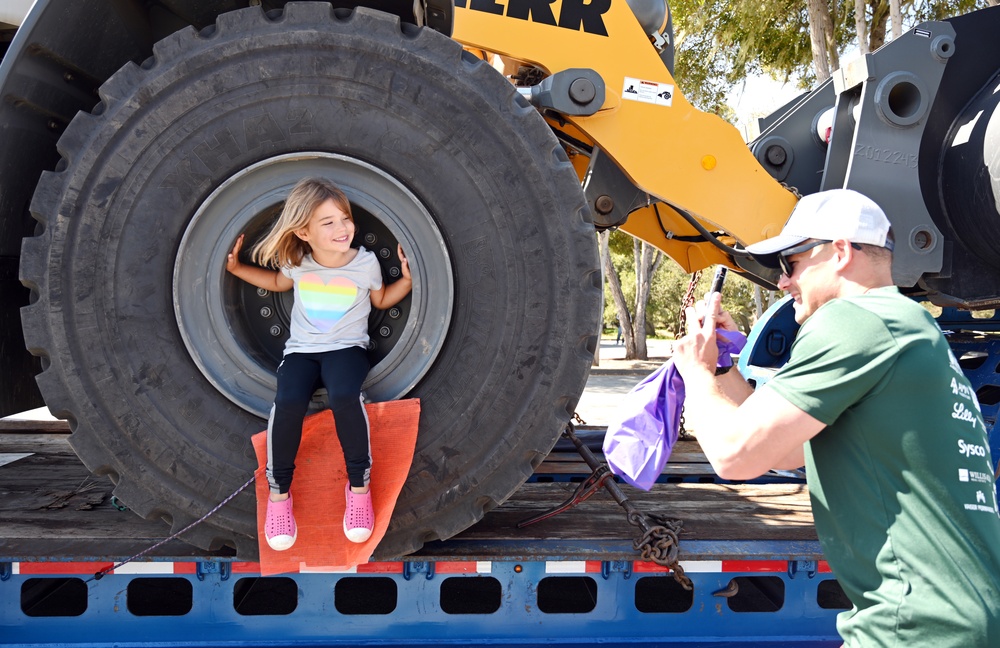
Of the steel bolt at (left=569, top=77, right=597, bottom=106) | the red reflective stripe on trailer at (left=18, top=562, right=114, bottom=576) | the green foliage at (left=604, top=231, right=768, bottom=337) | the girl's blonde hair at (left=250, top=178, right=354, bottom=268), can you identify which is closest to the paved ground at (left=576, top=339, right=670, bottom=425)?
the steel bolt at (left=569, top=77, right=597, bottom=106)

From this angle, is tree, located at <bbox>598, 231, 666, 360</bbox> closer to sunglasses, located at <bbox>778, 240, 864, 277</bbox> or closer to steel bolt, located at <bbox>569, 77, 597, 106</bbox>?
steel bolt, located at <bbox>569, 77, 597, 106</bbox>

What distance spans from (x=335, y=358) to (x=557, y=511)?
978 millimetres

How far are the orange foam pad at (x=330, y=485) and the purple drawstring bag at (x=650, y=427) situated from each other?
1.99 ft

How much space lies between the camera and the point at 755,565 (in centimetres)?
255

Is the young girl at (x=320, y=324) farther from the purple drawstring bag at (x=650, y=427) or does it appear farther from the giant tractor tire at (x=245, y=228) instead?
the purple drawstring bag at (x=650, y=427)

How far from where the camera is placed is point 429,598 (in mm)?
2430

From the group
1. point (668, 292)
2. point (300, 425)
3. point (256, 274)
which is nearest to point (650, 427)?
point (300, 425)

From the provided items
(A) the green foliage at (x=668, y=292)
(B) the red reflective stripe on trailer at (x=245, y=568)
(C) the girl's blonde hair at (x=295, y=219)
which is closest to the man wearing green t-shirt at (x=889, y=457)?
(C) the girl's blonde hair at (x=295, y=219)

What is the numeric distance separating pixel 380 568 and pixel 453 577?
1.10 feet

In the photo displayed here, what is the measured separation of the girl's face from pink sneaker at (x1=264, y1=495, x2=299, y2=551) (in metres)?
0.76

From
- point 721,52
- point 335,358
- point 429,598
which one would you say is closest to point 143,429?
point 335,358

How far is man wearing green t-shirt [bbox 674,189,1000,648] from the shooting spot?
1586mm

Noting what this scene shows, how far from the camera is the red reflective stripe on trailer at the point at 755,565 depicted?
2.53m

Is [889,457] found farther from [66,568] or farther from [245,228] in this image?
[66,568]
